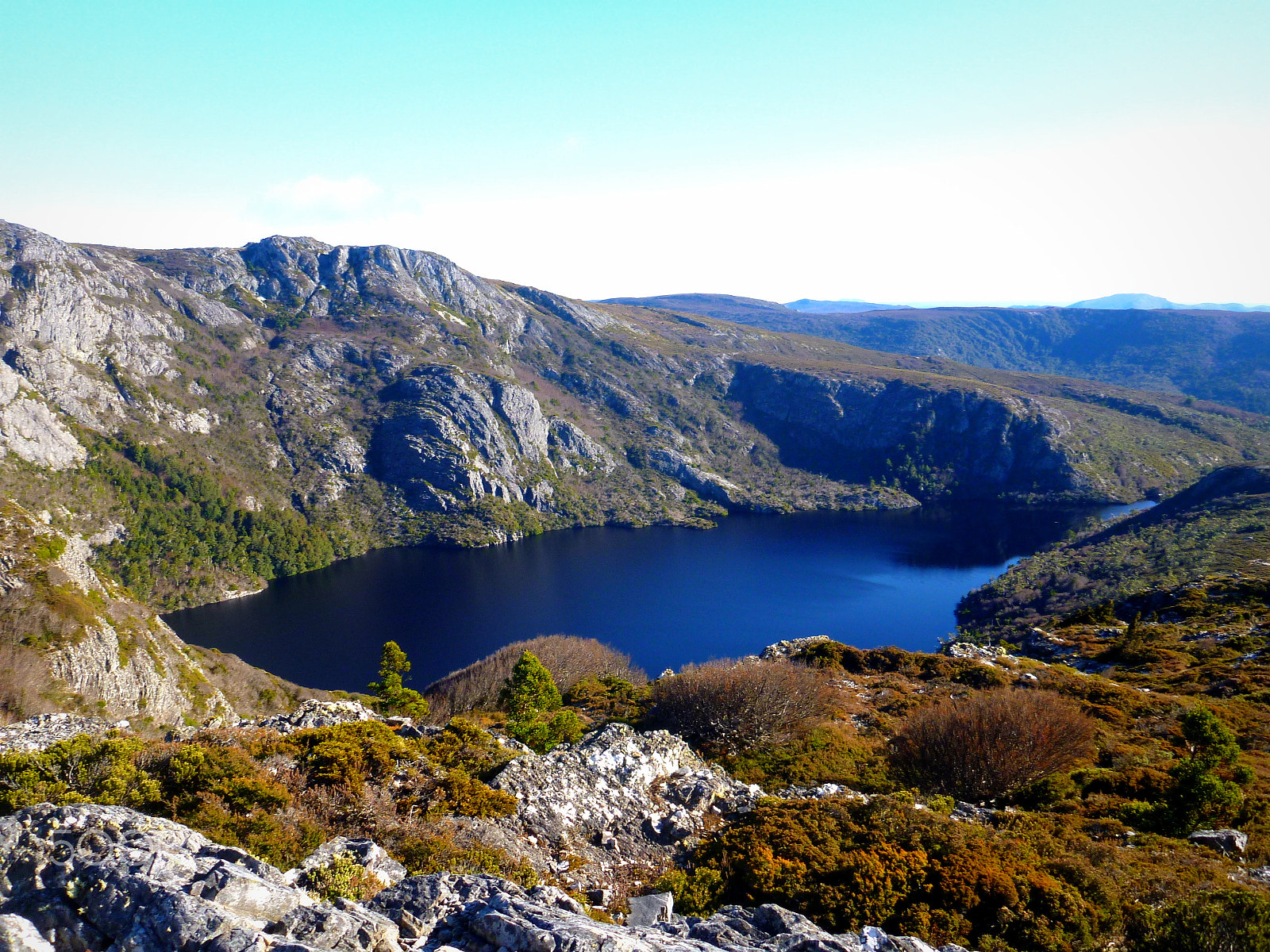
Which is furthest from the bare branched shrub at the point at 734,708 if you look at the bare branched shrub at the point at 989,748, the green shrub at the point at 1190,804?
the green shrub at the point at 1190,804

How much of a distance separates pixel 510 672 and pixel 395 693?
1257 cm

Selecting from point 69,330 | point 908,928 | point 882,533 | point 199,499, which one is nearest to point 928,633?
point 882,533

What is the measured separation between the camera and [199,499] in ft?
559

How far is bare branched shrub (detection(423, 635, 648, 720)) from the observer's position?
52.9 m

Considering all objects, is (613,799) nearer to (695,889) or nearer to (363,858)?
(695,889)

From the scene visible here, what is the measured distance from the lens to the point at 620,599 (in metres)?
133

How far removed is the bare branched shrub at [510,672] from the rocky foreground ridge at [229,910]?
37823mm

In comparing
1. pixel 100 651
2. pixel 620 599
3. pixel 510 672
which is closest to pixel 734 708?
pixel 510 672

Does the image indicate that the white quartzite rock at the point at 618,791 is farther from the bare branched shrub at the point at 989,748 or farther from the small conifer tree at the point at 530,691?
the small conifer tree at the point at 530,691

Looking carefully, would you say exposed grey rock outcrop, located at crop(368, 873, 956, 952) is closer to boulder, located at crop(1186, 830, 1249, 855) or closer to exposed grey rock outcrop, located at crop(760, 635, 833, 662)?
boulder, located at crop(1186, 830, 1249, 855)

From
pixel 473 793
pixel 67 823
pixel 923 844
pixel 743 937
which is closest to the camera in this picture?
pixel 67 823

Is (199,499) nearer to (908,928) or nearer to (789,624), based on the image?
(789,624)

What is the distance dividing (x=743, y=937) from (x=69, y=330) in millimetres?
240253

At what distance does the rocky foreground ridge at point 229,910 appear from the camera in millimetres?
8992
